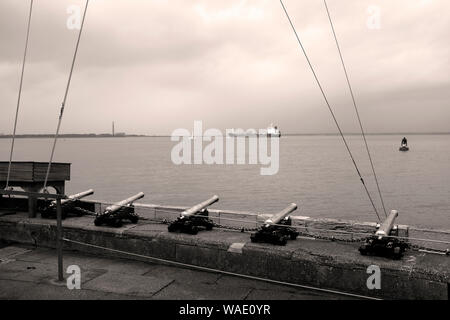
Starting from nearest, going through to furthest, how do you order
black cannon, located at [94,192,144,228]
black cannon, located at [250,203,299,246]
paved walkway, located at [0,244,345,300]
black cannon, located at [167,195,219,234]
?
1. paved walkway, located at [0,244,345,300]
2. black cannon, located at [250,203,299,246]
3. black cannon, located at [167,195,219,234]
4. black cannon, located at [94,192,144,228]

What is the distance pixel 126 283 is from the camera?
5.84 metres

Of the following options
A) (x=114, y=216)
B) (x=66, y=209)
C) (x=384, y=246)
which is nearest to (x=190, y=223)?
(x=114, y=216)

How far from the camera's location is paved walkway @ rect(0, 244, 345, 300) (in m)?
5.40

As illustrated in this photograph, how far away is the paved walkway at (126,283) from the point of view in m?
5.40

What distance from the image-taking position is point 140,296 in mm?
5352

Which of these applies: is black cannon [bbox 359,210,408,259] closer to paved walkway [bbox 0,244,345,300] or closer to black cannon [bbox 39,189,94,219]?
paved walkway [bbox 0,244,345,300]

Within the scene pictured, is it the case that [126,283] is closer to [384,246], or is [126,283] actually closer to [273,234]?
[273,234]

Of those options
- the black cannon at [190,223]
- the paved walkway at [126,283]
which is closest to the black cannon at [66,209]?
the paved walkway at [126,283]

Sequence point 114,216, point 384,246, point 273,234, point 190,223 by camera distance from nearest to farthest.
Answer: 1. point 384,246
2. point 273,234
3. point 190,223
4. point 114,216

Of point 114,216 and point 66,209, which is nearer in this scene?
point 114,216

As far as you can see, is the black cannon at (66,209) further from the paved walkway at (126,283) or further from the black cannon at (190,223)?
the black cannon at (190,223)

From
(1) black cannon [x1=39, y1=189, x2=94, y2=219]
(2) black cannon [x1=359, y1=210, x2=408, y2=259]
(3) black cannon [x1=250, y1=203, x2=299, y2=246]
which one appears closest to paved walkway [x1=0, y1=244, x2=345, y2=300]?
(3) black cannon [x1=250, y1=203, x2=299, y2=246]
